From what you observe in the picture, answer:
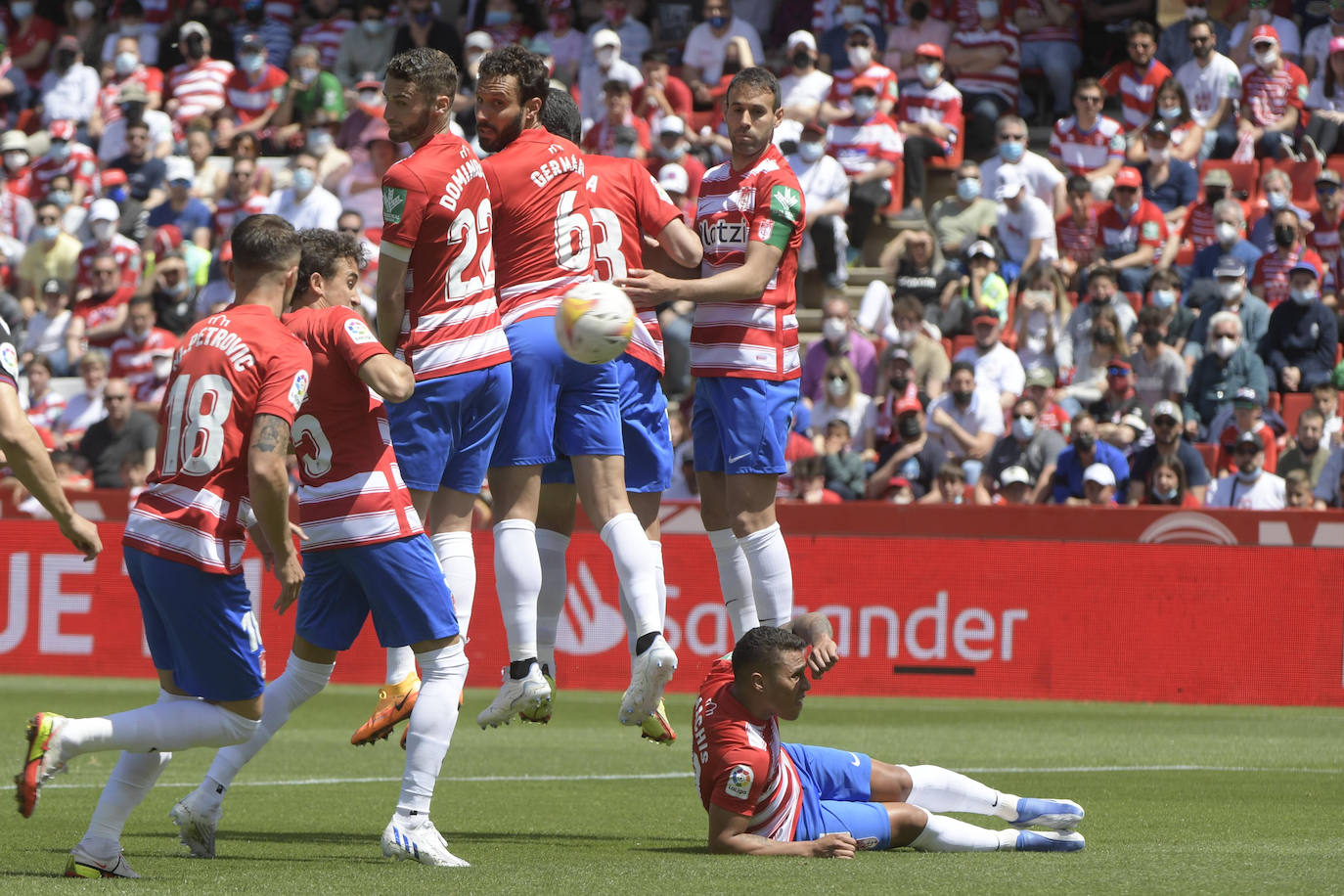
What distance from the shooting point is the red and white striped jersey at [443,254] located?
7.64 metres

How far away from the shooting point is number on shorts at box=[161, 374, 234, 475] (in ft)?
21.8

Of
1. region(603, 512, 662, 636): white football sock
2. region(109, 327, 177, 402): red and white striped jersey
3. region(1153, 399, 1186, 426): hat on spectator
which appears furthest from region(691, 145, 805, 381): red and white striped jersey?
region(109, 327, 177, 402): red and white striped jersey

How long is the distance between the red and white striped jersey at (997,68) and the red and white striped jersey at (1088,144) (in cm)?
121

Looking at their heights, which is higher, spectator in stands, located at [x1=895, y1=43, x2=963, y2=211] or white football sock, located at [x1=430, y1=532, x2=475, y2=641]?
spectator in stands, located at [x1=895, y1=43, x2=963, y2=211]

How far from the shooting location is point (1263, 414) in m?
17.1

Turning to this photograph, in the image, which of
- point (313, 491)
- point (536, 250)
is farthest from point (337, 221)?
point (313, 491)

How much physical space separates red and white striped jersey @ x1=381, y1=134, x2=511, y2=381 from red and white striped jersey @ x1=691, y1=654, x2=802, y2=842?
5.73 ft

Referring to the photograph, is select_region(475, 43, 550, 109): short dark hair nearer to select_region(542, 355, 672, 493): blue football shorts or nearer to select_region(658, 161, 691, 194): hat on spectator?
select_region(542, 355, 672, 493): blue football shorts

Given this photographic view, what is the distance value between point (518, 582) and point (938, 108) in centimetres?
1392

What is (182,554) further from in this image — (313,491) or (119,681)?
(119,681)

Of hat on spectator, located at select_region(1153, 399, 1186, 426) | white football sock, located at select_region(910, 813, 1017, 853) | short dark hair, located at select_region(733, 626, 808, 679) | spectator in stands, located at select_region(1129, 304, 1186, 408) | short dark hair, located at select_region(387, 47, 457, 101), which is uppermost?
short dark hair, located at select_region(387, 47, 457, 101)

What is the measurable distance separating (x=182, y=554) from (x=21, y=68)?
2167cm

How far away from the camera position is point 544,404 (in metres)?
8.28

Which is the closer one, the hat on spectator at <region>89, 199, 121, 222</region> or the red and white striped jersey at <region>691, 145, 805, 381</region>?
the red and white striped jersey at <region>691, 145, 805, 381</region>
